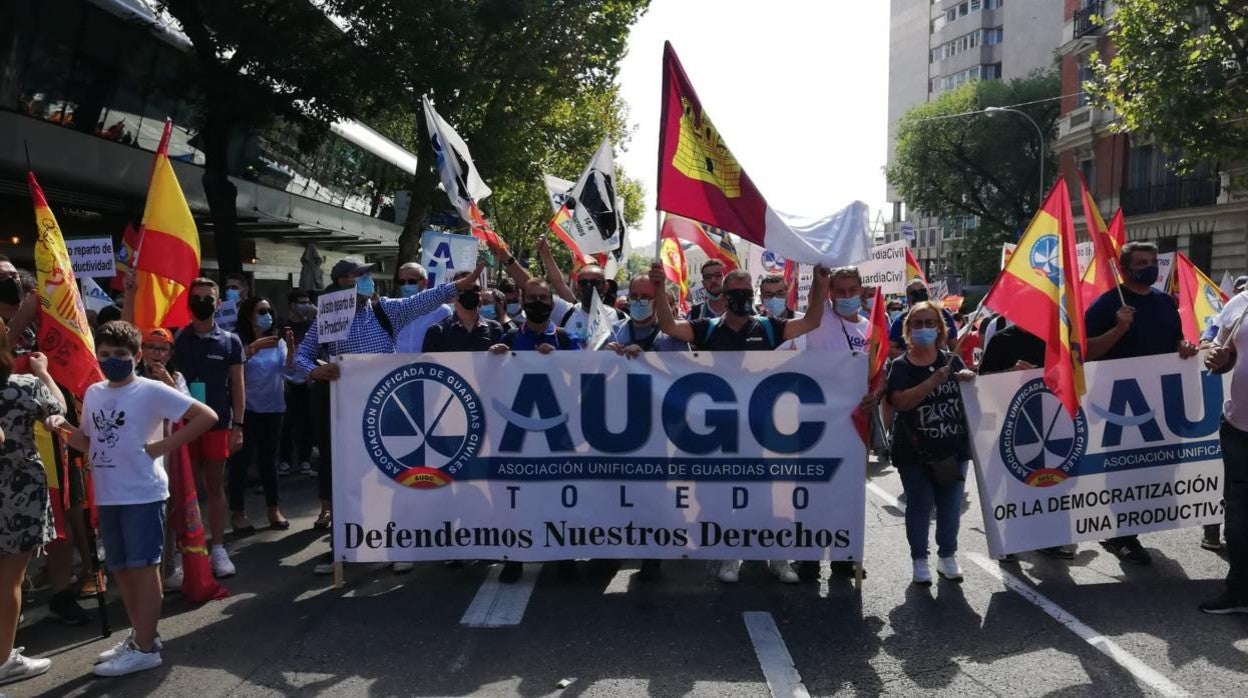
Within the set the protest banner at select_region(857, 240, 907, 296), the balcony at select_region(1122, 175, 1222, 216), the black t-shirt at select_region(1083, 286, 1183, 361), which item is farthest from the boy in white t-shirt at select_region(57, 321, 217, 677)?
the balcony at select_region(1122, 175, 1222, 216)

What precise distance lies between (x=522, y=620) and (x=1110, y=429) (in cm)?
385

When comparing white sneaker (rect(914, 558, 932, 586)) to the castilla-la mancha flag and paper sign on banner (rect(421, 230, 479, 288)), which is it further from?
paper sign on banner (rect(421, 230, 479, 288))

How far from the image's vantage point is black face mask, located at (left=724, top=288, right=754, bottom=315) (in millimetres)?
6242

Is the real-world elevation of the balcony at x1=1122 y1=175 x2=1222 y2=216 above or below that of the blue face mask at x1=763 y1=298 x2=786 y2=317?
above

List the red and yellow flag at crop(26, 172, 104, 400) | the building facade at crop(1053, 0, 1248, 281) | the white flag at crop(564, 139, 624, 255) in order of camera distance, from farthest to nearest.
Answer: the building facade at crop(1053, 0, 1248, 281) → the white flag at crop(564, 139, 624, 255) → the red and yellow flag at crop(26, 172, 104, 400)

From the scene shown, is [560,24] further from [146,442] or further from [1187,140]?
[146,442]

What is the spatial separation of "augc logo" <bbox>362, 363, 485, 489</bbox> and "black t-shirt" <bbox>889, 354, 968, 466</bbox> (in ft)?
8.08

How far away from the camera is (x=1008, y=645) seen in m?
5.12

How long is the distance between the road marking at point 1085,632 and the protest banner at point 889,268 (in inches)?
200

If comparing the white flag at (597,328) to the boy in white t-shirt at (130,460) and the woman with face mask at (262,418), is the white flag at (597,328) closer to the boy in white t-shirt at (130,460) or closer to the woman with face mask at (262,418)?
the boy in white t-shirt at (130,460)

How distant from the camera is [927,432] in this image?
6.04m

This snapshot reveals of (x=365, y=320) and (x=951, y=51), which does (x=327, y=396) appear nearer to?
(x=365, y=320)

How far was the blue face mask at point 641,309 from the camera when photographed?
6512 mm

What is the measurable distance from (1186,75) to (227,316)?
17.5 meters
